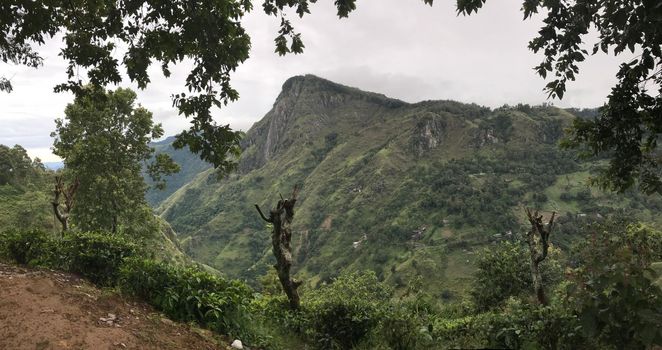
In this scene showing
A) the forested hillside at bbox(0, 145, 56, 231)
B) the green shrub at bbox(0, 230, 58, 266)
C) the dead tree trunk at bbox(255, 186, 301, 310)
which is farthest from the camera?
the forested hillside at bbox(0, 145, 56, 231)

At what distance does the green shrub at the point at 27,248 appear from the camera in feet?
36.9

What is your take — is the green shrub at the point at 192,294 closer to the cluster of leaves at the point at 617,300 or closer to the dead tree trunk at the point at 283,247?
the dead tree trunk at the point at 283,247

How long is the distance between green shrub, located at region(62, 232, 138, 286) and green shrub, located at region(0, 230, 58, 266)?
482 mm

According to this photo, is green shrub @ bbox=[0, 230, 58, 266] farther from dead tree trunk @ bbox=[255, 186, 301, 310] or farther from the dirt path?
dead tree trunk @ bbox=[255, 186, 301, 310]

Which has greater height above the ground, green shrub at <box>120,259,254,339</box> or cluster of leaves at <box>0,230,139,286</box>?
cluster of leaves at <box>0,230,139,286</box>

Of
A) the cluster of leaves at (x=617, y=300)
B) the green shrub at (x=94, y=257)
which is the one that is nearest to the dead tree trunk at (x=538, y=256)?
the cluster of leaves at (x=617, y=300)

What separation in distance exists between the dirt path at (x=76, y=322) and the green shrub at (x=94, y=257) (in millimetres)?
1488

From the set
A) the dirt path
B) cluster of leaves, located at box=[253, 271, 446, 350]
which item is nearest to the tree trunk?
cluster of leaves, located at box=[253, 271, 446, 350]

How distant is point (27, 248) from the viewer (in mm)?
11570

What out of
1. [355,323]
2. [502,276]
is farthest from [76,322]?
[502,276]

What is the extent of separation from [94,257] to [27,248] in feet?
7.25

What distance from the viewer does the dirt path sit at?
21.2ft

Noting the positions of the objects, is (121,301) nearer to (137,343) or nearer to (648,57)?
(137,343)

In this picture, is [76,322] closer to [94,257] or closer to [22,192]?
[94,257]
